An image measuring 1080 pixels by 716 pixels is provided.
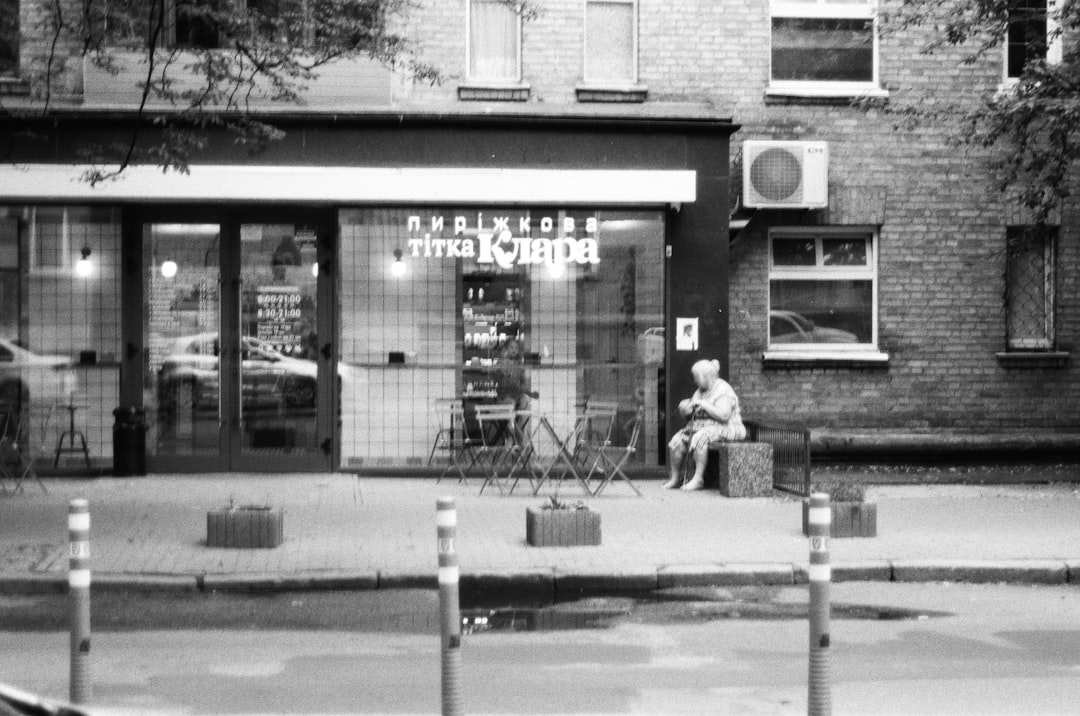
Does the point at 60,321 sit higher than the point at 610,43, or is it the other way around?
the point at 610,43

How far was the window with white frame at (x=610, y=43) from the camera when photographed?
16578 mm

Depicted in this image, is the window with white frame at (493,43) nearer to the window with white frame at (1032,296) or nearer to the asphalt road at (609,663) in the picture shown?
the window with white frame at (1032,296)

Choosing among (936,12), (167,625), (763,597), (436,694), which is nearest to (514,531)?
(763,597)

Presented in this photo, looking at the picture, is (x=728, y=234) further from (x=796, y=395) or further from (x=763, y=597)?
(x=763, y=597)

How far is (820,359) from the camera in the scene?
16766 mm

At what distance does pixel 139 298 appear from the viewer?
52.7 feet

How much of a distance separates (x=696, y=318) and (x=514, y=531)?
4.73 meters

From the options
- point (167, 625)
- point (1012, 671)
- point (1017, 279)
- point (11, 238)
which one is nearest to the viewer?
point (1012, 671)

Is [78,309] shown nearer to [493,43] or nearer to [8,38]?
[8,38]

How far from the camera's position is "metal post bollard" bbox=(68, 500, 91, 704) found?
6375 millimetres

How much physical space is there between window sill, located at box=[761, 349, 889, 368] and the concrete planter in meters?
4.74

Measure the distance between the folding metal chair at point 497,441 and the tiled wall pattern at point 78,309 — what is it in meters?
4.11

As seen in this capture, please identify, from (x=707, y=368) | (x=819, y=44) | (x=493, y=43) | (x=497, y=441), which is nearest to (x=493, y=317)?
(x=497, y=441)

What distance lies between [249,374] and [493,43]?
4657mm
